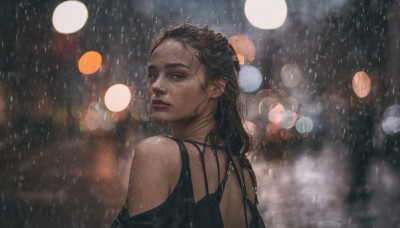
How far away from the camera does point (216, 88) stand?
181cm

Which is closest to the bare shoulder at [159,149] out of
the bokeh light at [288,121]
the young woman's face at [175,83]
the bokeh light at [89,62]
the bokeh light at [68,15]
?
the young woman's face at [175,83]

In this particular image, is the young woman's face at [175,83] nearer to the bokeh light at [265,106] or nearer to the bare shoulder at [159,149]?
the bare shoulder at [159,149]

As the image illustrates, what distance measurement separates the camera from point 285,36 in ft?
90.0

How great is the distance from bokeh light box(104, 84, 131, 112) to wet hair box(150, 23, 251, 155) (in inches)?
1243

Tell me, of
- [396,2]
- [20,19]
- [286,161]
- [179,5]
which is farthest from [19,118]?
[396,2]

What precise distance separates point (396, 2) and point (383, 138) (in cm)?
547

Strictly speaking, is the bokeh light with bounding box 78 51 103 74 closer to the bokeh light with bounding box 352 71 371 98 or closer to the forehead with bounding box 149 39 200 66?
the bokeh light with bounding box 352 71 371 98

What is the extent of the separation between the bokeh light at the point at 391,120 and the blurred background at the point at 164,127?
0.10m

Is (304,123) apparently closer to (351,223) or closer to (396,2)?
(396,2)

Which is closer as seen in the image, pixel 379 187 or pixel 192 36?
pixel 192 36

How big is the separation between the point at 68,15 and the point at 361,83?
46.9ft

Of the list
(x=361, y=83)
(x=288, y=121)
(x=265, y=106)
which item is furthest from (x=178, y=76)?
(x=265, y=106)

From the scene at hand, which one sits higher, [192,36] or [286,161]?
[192,36]

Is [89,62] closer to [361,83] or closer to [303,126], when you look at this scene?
[361,83]
